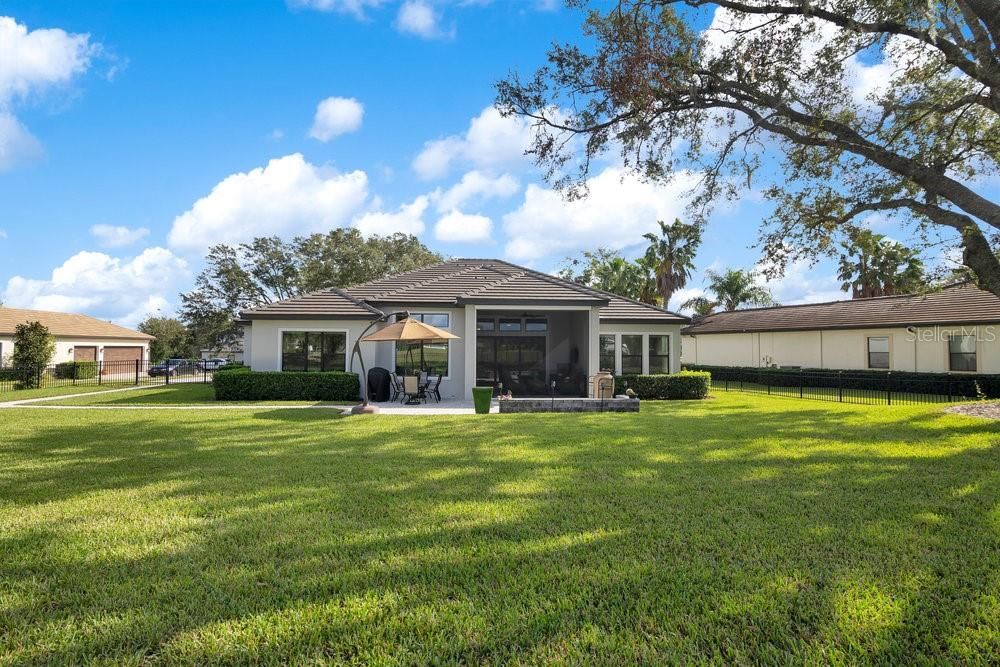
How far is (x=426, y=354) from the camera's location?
64.1 feet

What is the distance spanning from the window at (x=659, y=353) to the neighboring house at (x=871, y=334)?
9.06 meters

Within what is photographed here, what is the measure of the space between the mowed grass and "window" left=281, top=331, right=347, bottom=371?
10605 millimetres

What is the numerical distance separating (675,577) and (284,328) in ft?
59.1

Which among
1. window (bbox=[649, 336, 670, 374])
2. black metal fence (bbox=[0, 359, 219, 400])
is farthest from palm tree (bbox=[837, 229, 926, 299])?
black metal fence (bbox=[0, 359, 219, 400])

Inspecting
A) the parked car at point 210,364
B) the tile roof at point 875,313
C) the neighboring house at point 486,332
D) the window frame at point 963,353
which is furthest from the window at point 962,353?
the parked car at point 210,364

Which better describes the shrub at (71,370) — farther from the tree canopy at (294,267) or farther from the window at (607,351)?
the window at (607,351)

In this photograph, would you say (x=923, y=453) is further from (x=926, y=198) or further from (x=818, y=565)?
(x=926, y=198)

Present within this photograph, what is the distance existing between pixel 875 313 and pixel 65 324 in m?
57.8

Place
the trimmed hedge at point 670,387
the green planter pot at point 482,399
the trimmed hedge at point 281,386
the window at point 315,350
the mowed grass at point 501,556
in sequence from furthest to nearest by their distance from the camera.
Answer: the trimmed hedge at point 670,387, the window at point 315,350, the trimmed hedge at point 281,386, the green planter pot at point 482,399, the mowed grass at point 501,556

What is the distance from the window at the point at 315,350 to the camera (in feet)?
62.6

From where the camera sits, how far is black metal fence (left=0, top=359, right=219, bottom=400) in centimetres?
2477

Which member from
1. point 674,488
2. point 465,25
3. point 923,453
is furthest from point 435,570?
point 465,25

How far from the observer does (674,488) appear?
238 inches

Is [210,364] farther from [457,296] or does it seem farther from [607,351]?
[607,351]
